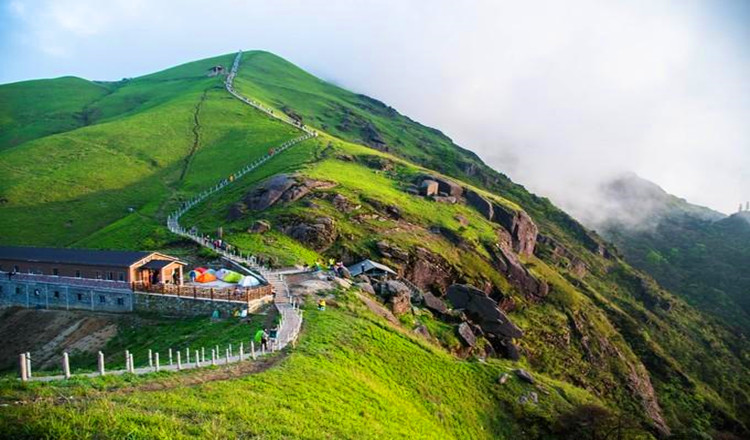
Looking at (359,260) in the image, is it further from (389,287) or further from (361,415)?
(361,415)

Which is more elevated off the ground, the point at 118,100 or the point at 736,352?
the point at 118,100

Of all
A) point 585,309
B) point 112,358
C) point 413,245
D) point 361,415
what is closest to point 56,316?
point 112,358

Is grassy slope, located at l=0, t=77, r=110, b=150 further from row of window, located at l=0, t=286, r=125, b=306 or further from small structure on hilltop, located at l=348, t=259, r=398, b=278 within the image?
small structure on hilltop, located at l=348, t=259, r=398, b=278

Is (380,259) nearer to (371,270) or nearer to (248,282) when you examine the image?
(371,270)

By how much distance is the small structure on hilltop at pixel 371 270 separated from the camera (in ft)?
201

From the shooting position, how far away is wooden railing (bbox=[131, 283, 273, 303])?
150 ft

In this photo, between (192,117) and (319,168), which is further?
(192,117)

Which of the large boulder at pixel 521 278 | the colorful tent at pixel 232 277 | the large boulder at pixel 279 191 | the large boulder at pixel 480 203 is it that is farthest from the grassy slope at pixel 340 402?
the large boulder at pixel 480 203

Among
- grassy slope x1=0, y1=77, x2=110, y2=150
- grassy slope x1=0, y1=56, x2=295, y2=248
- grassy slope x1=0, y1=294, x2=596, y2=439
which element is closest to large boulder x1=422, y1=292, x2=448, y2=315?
grassy slope x1=0, y1=294, x2=596, y2=439

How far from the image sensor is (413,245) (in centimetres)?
7250

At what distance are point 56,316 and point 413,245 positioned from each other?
43735 mm

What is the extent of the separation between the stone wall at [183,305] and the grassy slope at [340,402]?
629 centimetres

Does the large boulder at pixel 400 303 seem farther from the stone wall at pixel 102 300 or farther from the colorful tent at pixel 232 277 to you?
the colorful tent at pixel 232 277

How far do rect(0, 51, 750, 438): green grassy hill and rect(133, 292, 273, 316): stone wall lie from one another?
7.83 m
